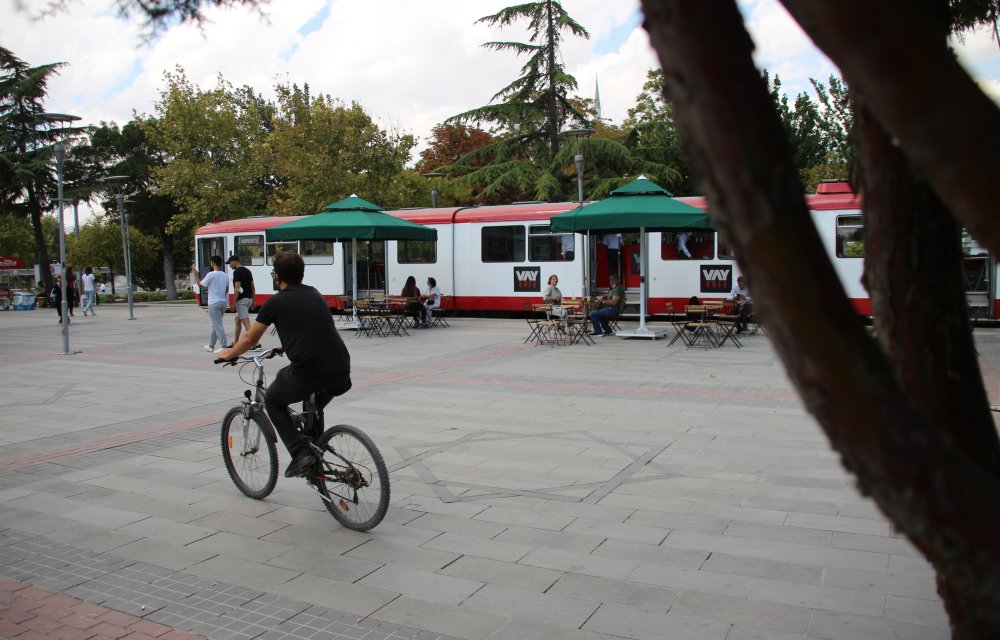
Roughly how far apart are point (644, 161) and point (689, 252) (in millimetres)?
13213

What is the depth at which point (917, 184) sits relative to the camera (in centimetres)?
185

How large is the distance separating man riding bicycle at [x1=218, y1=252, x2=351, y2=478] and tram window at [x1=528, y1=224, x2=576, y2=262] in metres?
16.9

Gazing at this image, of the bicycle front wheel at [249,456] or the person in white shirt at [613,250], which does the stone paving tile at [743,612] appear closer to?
the bicycle front wheel at [249,456]

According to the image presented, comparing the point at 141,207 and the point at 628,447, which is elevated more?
the point at 141,207

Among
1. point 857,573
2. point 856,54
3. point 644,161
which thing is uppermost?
point 644,161

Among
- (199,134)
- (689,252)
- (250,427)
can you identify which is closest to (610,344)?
(689,252)

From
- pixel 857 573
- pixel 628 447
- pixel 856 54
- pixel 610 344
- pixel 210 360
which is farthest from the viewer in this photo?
pixel 610 344

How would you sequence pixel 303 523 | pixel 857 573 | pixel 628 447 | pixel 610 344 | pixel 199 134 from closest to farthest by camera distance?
pixel 857 573 → pixel 303 523 → pixel 628 447 → pixel 610 344 → pixel 199 134

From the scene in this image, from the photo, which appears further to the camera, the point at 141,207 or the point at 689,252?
the point at 141,207

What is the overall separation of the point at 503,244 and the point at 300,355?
17.9 m

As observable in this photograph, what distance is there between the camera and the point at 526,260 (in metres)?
22.3

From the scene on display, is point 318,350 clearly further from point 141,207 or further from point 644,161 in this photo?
point 141,207

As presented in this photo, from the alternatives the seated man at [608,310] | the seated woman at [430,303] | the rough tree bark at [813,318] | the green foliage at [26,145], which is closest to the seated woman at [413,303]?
the seated woman at [430,303]

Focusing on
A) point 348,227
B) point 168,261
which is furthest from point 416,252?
point 168,261
